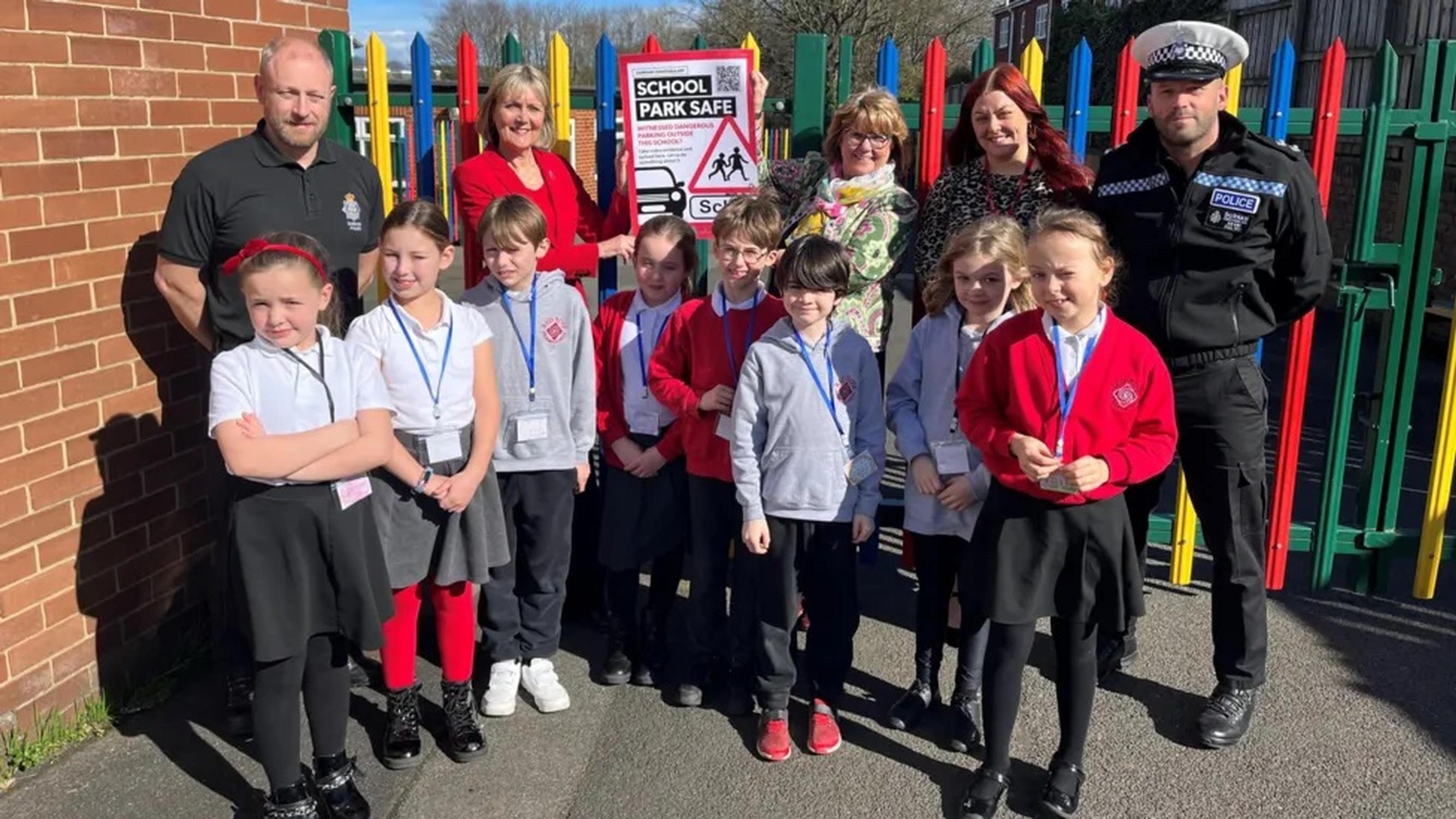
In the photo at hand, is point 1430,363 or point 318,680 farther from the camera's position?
point 1430,363

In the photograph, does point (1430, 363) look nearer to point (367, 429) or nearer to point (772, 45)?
point (367, 429)

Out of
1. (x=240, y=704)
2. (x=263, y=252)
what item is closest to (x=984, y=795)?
(x=240, y=704)

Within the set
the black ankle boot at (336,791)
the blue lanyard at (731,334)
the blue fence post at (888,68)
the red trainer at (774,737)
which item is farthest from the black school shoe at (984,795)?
the blue fence post at (888,68)

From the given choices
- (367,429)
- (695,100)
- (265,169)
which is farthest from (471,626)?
(695,100)

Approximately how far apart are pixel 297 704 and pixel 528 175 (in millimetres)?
1912

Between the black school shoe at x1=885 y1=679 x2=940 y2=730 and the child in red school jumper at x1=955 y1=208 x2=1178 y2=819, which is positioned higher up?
the child in red school jumper at x1=955 y1=208 x2=1178 y2=819

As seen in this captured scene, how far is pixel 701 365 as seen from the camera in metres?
3.58

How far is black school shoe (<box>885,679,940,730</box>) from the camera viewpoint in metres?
3.63

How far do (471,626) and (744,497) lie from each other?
0.94m

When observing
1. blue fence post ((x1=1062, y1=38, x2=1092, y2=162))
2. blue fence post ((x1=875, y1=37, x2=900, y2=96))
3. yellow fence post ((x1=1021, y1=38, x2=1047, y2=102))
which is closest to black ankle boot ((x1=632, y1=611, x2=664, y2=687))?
blue fence post ((x1=875, y1=37, x2=900, y2=96))

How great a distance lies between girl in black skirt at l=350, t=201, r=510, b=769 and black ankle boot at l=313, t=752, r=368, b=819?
27 cm

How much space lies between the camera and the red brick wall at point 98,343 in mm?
3279

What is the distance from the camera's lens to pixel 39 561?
3402mm

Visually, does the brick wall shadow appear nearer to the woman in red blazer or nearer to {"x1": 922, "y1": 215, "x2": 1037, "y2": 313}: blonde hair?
the woman in red blazer
